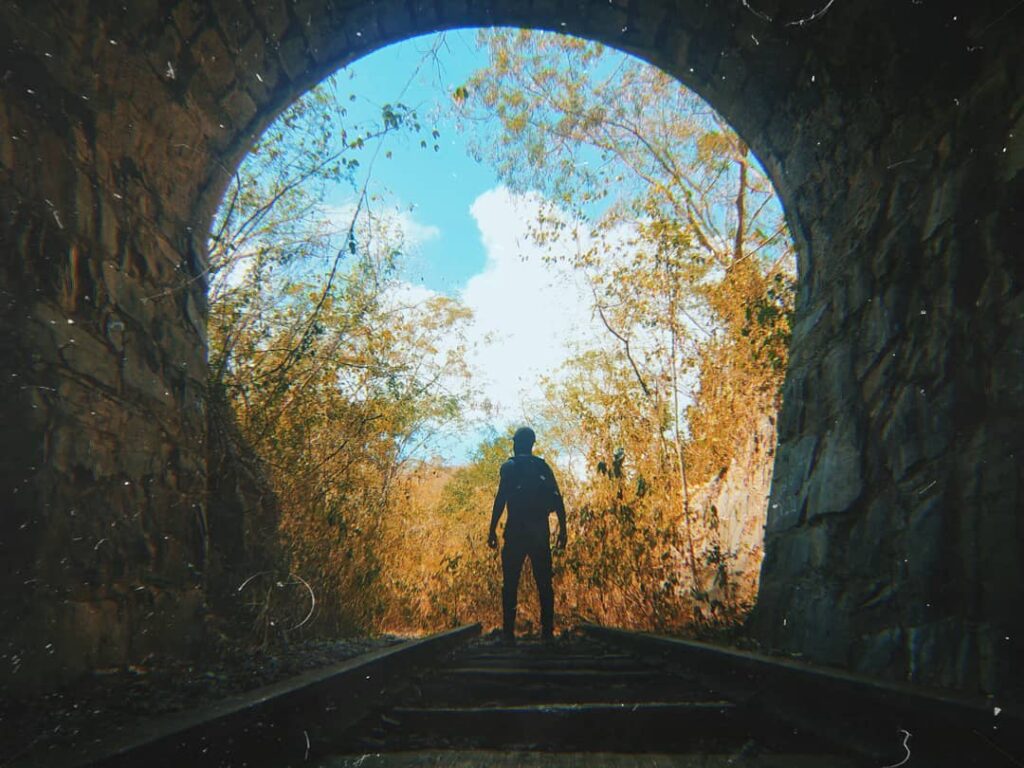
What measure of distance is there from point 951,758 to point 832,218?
3.15m

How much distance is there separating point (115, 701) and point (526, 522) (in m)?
4.60

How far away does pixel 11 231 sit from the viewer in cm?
250

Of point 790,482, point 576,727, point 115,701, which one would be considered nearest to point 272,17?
point 115,701

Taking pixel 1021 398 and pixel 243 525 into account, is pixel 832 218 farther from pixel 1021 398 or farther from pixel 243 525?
pixel 243 525

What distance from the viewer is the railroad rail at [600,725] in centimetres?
177

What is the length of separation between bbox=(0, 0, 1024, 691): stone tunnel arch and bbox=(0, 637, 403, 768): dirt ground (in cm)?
13

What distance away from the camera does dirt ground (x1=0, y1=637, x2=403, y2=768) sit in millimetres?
1701

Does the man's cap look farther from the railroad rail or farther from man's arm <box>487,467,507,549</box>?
the railroad rail

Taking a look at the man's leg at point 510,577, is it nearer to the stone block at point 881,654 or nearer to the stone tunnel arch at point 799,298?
the stone tunnel arch at point 799,298

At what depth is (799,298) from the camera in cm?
455

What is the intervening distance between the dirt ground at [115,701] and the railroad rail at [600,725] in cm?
29

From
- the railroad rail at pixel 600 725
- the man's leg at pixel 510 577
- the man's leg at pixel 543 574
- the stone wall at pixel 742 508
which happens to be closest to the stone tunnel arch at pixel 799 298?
the railroad rail at pixel 600 725

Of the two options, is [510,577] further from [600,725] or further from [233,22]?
[233,22]

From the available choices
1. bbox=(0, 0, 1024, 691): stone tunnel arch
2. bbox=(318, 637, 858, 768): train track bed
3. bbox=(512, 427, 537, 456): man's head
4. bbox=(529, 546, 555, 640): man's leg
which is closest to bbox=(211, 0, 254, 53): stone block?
bbox=(0, 0, 1024, 691): stone tunnel arch
